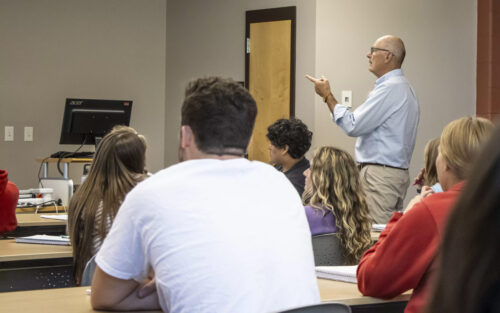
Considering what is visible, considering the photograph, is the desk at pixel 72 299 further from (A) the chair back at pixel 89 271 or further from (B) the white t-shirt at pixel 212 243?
(B) the white t-shirt at pixel 212 243

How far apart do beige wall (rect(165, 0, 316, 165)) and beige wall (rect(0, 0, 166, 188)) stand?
143mm

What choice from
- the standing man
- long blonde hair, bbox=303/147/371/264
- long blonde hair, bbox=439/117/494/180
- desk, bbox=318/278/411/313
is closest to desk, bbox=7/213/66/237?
long blonde hair, bbox=303/147/371/264

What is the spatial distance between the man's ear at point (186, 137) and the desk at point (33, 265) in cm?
134

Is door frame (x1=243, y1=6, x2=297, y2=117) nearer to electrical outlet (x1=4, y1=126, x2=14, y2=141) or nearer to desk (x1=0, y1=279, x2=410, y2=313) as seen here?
electrical outlet (x1=4, y1=126, x2=14, y2=141)

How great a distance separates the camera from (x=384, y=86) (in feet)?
14.3

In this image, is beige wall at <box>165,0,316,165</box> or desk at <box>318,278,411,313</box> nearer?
desk at <box>318,278,411,313</box>

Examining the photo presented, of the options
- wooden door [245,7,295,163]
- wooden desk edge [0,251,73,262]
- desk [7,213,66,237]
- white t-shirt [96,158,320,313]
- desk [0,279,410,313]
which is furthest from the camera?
wooden door [245,7,295,163]

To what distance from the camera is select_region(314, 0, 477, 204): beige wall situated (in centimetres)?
517

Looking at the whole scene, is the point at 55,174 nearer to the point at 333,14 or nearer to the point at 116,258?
the point at 333,14

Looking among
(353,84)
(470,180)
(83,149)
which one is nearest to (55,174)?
(83,149)

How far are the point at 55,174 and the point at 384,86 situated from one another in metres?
3.62

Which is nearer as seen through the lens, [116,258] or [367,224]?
[116,258]

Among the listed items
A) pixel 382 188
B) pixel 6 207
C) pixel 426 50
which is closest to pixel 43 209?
pixel 6 207

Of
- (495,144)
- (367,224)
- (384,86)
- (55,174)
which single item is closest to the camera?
(495,144)
